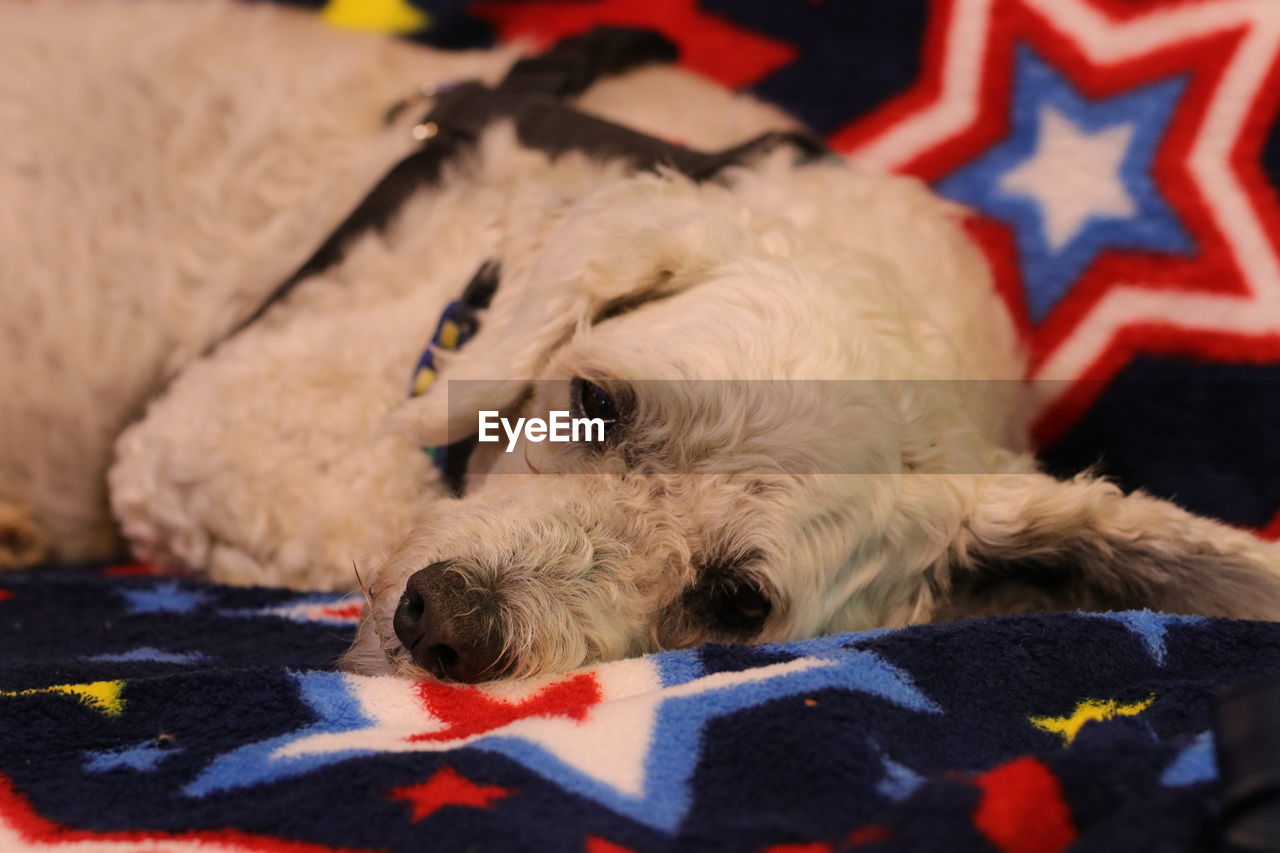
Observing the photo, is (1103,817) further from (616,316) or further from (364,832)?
(616,316)

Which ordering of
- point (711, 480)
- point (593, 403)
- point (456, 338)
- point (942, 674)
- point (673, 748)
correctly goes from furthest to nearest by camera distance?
1. point (456, 338)
2. point (593, 403)
3. point (711, 480)
4. point (942, 674)
5. point (673, 748)

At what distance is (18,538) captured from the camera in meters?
2.10

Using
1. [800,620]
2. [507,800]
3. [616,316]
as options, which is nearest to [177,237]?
[616,316]

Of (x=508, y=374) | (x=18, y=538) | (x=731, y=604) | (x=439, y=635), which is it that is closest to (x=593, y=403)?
(x=508, y=374)

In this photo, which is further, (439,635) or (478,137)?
(478,137)

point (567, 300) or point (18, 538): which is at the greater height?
point (567, 300)

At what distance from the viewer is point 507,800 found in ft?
3.26

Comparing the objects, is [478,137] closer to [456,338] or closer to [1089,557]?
[456,338]

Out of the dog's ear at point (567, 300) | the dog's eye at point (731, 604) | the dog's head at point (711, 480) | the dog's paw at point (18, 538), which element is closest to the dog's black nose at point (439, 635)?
the dog's head at point (711, 480)

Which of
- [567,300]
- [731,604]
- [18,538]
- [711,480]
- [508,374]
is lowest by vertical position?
[18,538]

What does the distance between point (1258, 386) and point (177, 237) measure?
2.18 m

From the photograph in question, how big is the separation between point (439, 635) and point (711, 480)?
437mm

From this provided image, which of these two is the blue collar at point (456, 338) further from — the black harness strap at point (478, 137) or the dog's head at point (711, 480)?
the black harness strap at point (478, 137)

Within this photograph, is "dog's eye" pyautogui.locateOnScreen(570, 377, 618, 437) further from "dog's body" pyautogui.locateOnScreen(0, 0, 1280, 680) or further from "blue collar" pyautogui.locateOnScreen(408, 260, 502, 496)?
"blue collar" pyautogui.locateOnScreen(408, 260, 502, 496)
